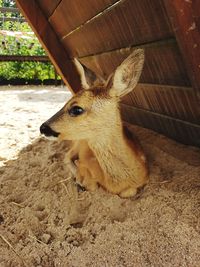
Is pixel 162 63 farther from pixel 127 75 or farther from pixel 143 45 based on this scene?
pixel 127 75

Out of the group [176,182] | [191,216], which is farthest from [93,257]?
[176,182]

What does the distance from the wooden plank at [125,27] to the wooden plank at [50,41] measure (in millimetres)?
625

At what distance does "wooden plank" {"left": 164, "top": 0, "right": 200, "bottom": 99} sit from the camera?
1686mm

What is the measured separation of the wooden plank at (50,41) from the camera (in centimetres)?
432

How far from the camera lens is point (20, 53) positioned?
12086 mm

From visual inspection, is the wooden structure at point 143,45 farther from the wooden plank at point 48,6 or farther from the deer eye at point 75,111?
the deer eye at point 75,111

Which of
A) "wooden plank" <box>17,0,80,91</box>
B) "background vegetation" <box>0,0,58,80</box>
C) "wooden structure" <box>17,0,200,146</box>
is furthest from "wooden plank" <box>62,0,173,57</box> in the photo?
"background vegetation" <box>0,0,58,80</box>

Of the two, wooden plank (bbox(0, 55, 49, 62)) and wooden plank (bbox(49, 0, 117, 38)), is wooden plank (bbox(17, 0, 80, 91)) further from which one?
wooden plank (bbox(0, 55, 49, 62))

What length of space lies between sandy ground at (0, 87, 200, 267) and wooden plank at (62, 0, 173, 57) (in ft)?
3.23

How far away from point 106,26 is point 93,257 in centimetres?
189

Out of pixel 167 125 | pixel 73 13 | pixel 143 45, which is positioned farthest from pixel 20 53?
pixel 143 45

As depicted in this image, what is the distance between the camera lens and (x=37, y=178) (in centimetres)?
332

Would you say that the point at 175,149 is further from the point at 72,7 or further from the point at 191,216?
the point at 72,7

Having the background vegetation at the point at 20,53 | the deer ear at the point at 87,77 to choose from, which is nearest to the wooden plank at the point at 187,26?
the deer ear at the point at 87,77
